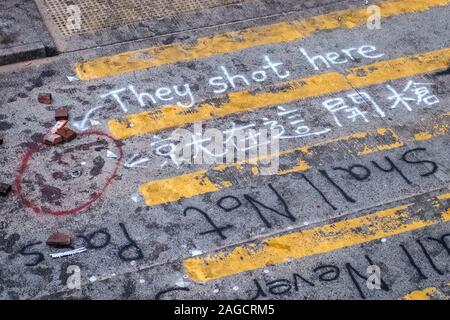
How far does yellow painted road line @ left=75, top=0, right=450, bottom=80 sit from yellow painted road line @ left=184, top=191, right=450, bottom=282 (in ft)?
7.77

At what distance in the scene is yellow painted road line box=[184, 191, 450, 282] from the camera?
530 cm

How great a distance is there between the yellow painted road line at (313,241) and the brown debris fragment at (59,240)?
2.89ft

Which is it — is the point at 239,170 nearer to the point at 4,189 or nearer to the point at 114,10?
the point at 4,189

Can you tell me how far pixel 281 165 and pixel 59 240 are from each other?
1917mm

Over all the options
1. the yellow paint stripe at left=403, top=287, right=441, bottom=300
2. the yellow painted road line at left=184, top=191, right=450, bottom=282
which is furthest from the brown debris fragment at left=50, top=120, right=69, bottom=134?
the yellow paint stripe at left=403, top=287, right=441, bottom=300

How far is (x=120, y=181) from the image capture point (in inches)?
231

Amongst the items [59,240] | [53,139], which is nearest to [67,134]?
[53,139]

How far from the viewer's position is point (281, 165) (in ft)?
20.0

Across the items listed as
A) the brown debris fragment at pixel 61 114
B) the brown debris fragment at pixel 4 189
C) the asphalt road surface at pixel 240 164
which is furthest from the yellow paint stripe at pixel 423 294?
the brown debris fragment at pixel 61 114
